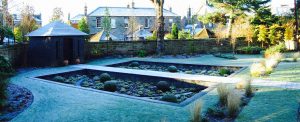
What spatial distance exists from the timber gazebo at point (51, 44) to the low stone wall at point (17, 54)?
1.16 feet

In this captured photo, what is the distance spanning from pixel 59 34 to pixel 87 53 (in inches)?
162

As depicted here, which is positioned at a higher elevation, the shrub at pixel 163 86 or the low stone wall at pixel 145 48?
the low stone wall at pixel 145 48

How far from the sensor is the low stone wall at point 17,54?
1505cm

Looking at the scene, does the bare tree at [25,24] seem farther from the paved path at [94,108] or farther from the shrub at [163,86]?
the paved path at [94,108]

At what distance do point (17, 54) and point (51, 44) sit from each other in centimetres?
199

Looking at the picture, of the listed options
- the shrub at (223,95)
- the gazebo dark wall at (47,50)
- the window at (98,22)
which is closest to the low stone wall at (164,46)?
the gazebo dark wall at (47,50)

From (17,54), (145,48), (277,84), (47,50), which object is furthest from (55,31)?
(277,84)

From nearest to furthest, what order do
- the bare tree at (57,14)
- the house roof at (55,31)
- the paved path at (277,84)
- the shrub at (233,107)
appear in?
the shrub at (233,107), the paved path at (277,84), the house roof at (55,31), the bare tree at (57,14)

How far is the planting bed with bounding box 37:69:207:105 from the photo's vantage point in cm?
1056

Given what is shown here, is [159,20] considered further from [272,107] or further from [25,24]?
[272,107]

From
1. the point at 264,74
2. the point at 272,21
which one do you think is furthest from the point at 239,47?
the point at 264,74

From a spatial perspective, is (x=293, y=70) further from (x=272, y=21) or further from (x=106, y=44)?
(x=272, y=21)

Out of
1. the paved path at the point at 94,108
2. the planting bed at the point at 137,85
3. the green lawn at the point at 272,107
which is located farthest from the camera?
the planting bed at the point at 137,85

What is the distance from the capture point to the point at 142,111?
727 cm
